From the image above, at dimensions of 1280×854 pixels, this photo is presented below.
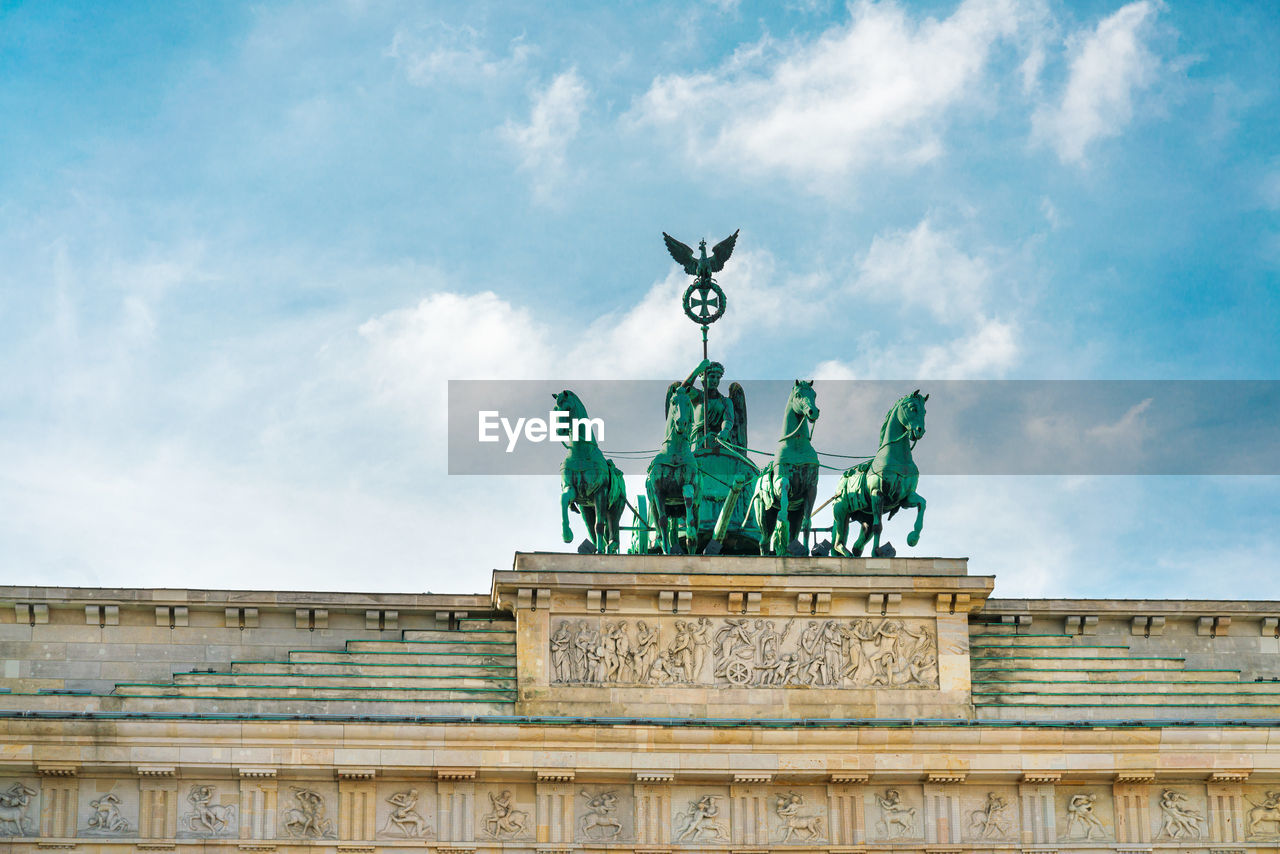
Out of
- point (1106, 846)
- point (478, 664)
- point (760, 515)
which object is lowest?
point (1106, 846)

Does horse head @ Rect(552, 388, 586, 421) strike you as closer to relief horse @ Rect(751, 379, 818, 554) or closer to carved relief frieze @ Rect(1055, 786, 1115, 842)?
relief horse @ Rect(751, 379, 818, 554)

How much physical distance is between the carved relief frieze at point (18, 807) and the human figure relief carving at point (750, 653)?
24.6ft

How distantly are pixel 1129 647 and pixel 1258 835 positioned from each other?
3.56 meters

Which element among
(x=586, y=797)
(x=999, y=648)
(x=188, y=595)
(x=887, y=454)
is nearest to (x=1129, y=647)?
(x=999, y=648)

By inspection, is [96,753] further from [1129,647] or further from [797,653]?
[1129,647]

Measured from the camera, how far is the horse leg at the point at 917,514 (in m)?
34.7

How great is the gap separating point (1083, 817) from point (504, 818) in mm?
8386

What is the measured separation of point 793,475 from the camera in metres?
34.1

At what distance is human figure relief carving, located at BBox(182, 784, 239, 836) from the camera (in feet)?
103

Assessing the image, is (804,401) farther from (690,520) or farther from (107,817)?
(107,817)

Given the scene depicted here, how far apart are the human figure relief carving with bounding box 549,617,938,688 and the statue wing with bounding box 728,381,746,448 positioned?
296 inches

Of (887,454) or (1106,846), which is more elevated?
(887,454)

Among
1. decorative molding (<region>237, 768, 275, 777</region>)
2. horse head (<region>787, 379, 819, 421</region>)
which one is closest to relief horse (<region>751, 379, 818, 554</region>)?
horse head (<region>787, 379, 819, 421</region>)

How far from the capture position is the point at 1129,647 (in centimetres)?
3491
